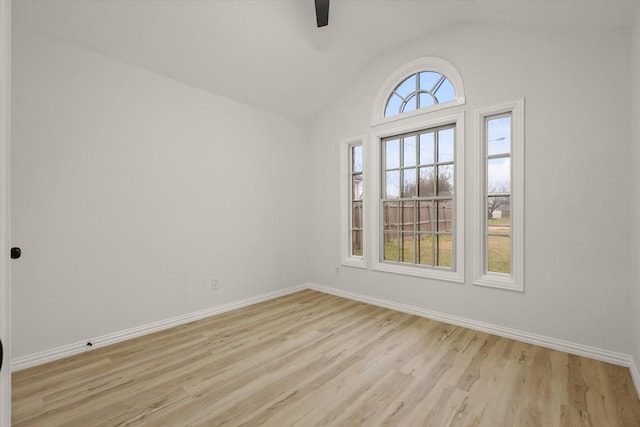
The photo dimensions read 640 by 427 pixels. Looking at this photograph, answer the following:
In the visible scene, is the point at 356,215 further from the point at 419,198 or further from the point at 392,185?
the point at 419,198

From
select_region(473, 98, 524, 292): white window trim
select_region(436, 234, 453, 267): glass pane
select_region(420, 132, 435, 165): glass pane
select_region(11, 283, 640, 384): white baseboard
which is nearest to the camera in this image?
select_region(11, 283, 640, 384): white baseboard

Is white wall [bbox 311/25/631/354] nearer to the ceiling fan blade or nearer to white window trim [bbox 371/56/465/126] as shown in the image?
white window trim [bbox 371/56/465/126]

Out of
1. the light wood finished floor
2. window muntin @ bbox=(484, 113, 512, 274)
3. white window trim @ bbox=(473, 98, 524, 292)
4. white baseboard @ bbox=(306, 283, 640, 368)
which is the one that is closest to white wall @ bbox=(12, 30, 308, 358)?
the light wood finished floor

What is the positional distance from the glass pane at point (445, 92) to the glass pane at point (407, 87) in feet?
1.02

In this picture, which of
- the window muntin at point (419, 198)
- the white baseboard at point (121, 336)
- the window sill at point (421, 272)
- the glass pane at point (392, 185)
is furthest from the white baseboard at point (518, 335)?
the white baseboard at point (121, 336)

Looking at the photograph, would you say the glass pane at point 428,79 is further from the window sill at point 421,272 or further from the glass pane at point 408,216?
the window sill at point 421,272

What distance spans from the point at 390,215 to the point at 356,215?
1.93 ft

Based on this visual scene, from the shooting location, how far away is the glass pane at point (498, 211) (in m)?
2.96

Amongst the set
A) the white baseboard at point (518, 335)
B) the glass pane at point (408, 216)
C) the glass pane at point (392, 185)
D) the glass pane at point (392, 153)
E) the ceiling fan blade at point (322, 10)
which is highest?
the ceiling fan blade at point (322, 10)

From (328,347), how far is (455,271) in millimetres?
1588

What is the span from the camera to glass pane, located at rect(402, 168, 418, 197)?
3.63 metres

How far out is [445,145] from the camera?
3.38m

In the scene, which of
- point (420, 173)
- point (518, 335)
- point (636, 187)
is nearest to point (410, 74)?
point (420, 173)

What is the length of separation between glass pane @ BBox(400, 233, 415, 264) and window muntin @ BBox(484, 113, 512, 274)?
815 millimetres
